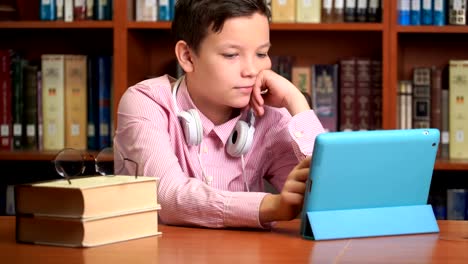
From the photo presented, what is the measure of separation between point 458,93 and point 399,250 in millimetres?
1826

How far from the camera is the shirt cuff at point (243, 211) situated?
1.63 meters

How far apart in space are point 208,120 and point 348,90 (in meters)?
1.28

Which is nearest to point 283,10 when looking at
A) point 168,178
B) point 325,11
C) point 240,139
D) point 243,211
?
point 325,11

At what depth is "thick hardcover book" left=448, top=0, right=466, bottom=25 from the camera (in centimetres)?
311

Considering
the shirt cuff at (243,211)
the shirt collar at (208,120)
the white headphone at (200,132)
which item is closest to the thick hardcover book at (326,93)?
the shirt collar at (208,120)

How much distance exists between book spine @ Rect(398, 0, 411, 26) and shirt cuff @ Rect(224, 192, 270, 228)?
5.27ft

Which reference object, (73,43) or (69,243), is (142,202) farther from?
(73,43)

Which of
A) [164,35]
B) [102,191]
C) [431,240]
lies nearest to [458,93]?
[164,35]

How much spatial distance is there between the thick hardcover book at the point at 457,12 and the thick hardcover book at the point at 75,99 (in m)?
1.28

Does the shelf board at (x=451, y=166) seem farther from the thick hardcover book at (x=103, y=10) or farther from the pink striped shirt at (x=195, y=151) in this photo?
the thick hardcover book at (x=103, y=10)

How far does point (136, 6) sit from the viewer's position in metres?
3.18

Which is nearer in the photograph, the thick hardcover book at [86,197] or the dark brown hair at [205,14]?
the thick hardcover book at [86,197]

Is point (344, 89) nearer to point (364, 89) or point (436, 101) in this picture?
point (364, 89)

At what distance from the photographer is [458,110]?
3150mm
